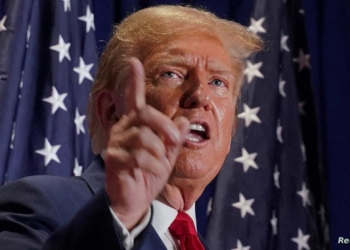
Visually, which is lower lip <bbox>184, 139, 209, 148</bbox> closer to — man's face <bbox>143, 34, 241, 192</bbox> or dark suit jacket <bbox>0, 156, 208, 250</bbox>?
man's face <bbox>143, 34, 241, 192</bbox>

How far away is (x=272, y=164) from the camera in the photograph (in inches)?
106

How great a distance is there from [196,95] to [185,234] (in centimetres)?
30

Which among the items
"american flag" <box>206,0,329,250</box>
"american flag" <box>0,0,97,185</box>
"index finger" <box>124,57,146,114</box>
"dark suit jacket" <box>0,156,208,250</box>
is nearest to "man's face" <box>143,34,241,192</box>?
"dark suit jacket" <box>0,156,208,250</box>

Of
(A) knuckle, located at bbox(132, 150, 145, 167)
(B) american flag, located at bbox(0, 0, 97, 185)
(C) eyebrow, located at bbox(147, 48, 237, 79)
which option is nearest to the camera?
(A) knuckle, located at bbox(132, 150, 145, 167)

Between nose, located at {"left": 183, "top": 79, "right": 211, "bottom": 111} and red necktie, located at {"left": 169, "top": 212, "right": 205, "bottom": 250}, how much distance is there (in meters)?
0.25

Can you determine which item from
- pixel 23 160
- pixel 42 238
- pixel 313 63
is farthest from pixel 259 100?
pixel 42 238

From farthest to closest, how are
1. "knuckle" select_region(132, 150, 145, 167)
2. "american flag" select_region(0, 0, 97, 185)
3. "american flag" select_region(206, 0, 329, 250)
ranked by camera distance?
"american flag" select_region(206, 0, 329, 250) < "american flag" select_region(0, 0, 97, 185) < "knuckle" select_region(132, 150, 145, 167)

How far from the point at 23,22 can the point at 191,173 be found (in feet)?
4.09

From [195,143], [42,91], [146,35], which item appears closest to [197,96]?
[195,143]

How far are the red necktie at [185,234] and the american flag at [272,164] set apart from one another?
4.03 feet

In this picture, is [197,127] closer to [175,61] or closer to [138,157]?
[175,61]

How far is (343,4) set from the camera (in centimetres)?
290

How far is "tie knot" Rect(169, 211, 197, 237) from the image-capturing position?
4.55ft

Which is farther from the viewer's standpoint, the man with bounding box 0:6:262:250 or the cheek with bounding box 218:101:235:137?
the cheek with bounding box 218:101:235:137
